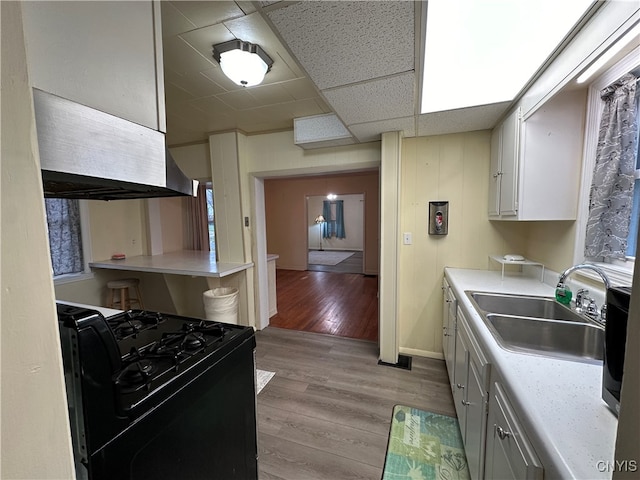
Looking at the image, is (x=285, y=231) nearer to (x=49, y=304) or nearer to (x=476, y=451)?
(x=476, y=451)

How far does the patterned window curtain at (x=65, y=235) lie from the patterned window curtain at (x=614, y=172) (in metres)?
4.50

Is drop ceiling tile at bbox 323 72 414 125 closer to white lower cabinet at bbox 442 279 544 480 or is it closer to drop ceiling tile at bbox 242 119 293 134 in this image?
drop ceiling tile at bbox 242 119 293 134

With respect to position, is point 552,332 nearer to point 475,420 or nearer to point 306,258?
point 475,420

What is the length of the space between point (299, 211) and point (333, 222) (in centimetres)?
467

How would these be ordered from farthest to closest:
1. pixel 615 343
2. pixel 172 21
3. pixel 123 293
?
pixel 123 293 < pixel 172 21 < pixel 615 343

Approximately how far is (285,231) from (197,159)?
385 centimetres

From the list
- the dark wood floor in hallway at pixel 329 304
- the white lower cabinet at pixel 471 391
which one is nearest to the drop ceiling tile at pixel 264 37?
the white lower cabinet at pixel 471 391

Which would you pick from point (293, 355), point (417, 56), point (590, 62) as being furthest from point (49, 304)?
point (293, 355)

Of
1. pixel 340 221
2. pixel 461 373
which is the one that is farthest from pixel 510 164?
pixel 340 221

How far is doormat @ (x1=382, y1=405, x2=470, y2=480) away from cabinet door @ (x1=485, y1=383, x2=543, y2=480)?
0.55 metres

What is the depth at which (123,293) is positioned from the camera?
320 cm

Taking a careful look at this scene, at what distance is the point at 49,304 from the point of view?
15.3 inches

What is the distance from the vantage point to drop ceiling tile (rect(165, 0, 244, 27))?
1.31 metres

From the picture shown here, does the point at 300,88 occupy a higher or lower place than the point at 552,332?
higher
